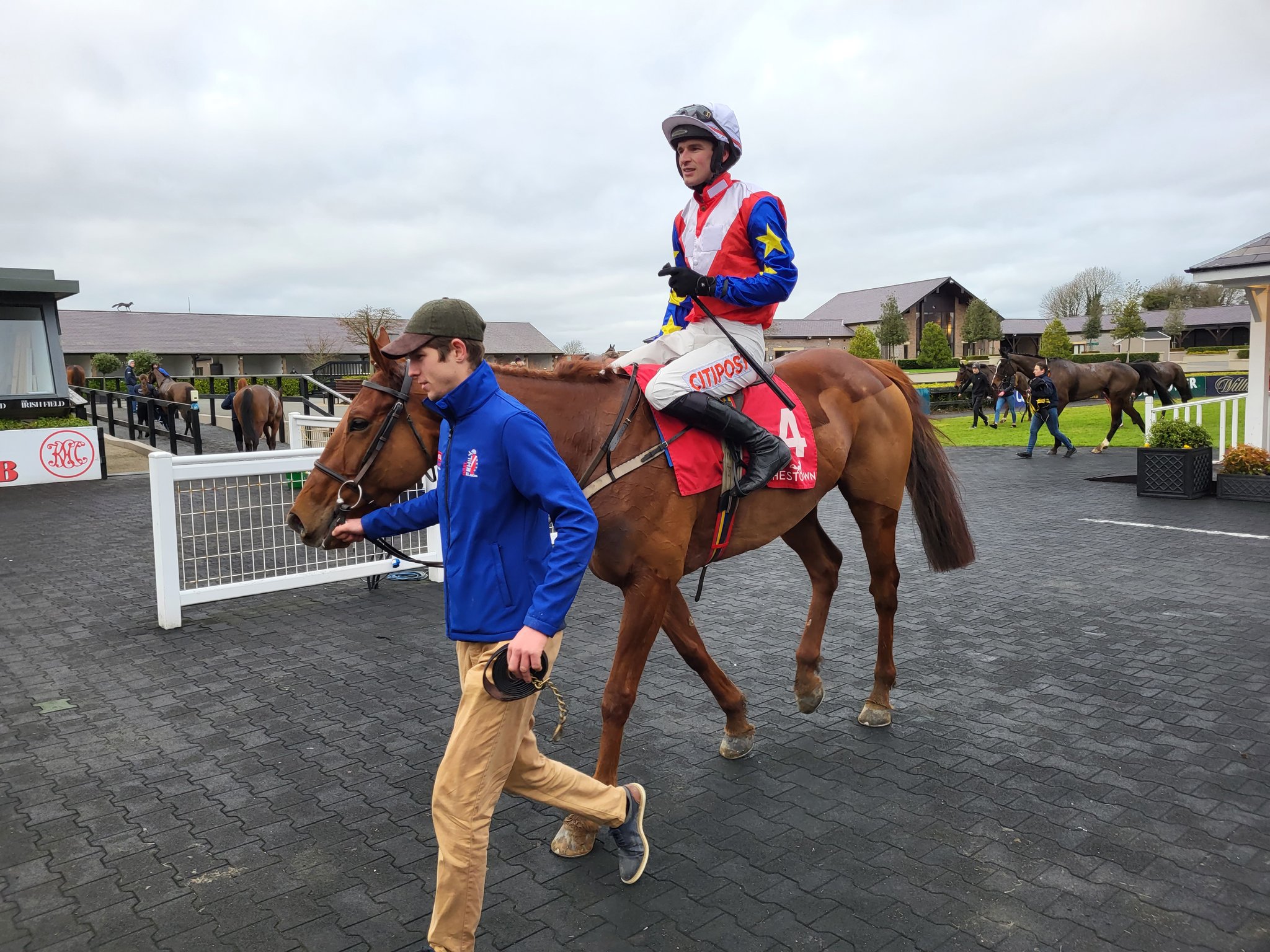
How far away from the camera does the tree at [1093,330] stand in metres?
67.8

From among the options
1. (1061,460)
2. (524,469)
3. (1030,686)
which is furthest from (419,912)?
(1061,460)

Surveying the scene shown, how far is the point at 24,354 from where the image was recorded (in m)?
15.2

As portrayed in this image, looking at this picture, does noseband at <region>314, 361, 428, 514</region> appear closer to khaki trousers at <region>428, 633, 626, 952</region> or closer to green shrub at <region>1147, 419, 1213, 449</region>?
khaki trousers at <region>428, 633, 626, 952</region>

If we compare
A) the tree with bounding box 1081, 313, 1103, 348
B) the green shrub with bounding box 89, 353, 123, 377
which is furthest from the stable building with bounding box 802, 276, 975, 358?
the green shrub with bounding box 89, 353, 123, 377

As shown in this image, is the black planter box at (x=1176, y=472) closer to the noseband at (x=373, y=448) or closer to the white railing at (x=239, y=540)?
the white railing at (x=239, y=540)

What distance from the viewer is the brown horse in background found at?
55.2ft

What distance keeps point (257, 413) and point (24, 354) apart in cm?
404

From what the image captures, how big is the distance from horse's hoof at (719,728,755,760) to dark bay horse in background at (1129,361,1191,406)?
1802 centimetres

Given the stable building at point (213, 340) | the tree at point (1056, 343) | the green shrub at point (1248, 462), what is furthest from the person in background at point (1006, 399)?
the stable building at point (213, 340)

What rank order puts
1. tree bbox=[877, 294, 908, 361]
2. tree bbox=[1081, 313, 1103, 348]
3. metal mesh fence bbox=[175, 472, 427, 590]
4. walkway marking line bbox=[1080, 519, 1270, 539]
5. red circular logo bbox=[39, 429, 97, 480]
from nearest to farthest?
metal mesh fence bbox=[175, 472, 427, 590] → walkway marking line bbox=[1080, 519, 1270, 539] → red circular logo bbox=[39, 429, 97, 480] → tree bbox=[877, 294, 908, 361] → tree bbox=[1081, 313, 1103, 348]

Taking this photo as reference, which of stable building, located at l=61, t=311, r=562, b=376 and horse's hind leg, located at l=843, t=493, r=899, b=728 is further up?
stable building, located at l=61, t=311, r=562, b=376

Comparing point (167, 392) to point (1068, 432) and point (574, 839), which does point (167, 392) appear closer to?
point (574, 839)

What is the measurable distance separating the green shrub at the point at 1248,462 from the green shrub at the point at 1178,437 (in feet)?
1.09

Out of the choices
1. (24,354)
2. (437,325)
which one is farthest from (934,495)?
(24,354)
